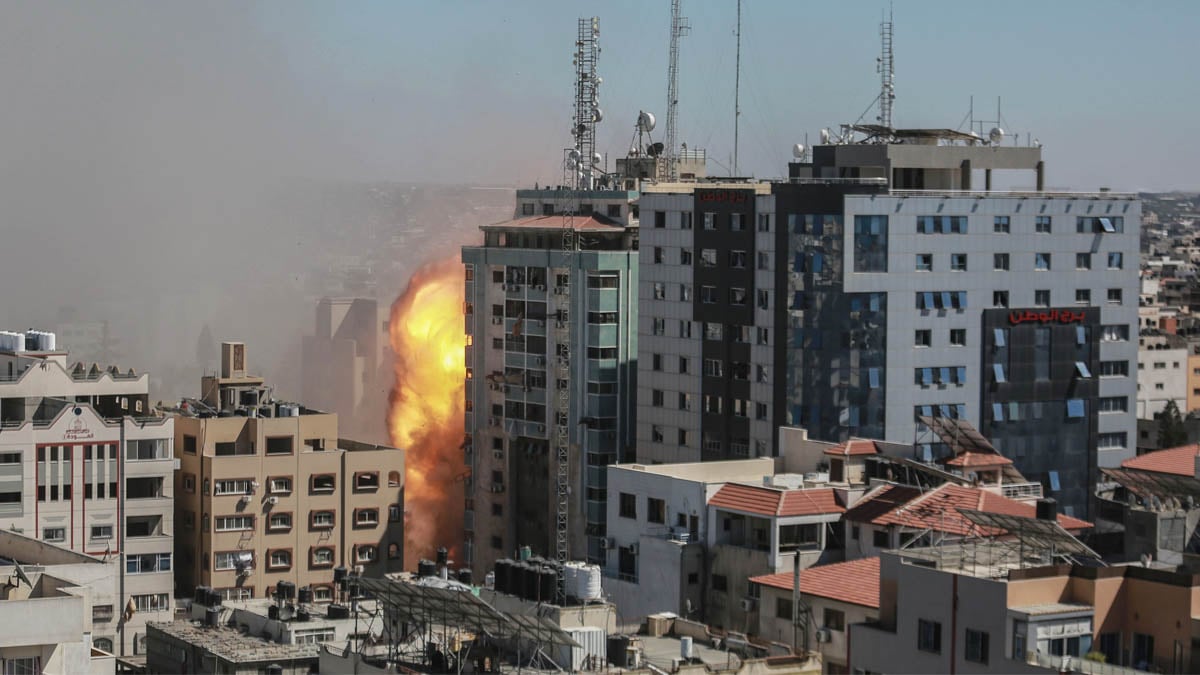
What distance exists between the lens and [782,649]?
54750 millimetres

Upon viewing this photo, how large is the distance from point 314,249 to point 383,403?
2624 centimetres

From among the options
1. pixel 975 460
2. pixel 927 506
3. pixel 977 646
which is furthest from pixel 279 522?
pixel 977 646

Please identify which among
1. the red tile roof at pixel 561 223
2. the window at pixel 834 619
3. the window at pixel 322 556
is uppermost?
the red tile roof at pixel 561 223

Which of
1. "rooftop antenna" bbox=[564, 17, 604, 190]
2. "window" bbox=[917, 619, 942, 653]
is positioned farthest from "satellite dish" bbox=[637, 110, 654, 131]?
"window" bbox=[917, 619, 942, 653]

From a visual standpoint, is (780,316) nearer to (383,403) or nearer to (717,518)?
(717,518)

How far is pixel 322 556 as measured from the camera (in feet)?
281

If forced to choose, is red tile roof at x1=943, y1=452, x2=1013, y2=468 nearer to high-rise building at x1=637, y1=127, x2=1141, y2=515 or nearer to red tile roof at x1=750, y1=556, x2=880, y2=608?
high-rise building at x1=637, y1=127, x2=1141, y2=515

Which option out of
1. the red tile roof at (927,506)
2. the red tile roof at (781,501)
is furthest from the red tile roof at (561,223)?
the red tile roof at (927,506)

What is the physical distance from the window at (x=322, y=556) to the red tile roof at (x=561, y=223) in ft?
55.1

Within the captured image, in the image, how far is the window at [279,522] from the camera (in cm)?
8425

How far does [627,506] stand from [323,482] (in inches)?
682

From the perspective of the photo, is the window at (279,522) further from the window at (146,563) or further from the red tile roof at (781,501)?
the red tile roof at (781,501)

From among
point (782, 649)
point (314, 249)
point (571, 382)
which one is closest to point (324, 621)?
point (782, 649)

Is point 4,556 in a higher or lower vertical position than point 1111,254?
lower
